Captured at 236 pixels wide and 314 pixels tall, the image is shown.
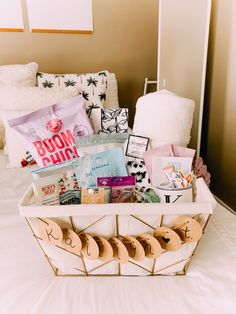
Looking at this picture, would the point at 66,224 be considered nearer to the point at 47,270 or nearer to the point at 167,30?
the point at 47,270

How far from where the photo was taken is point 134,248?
482 mm

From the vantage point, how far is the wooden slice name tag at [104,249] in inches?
18.7

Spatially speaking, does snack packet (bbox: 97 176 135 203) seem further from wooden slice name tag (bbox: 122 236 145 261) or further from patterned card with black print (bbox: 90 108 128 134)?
patterned card with black print (bbox: 90 108 128 134)

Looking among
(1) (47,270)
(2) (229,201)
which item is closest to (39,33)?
(2) (229,201)

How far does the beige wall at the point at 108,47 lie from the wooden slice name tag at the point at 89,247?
6.01 feet

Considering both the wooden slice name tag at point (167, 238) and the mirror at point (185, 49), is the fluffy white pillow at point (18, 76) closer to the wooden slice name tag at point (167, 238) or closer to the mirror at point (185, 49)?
the mirror at point (185, 49)

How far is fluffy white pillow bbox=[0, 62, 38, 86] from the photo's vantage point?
157 cm

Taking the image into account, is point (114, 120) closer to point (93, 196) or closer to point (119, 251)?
point (93, 196)

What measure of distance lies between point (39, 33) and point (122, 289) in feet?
6.46

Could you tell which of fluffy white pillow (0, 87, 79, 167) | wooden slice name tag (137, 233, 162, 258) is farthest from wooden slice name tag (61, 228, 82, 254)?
fluffy white pillow (0, 87, 79, 167)

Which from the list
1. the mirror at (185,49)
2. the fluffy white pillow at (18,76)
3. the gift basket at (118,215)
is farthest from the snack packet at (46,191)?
the fluffy white pillow at (18,76)

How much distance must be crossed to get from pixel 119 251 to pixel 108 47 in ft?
6.43

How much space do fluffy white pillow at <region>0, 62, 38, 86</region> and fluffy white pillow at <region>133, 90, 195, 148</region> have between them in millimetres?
1095

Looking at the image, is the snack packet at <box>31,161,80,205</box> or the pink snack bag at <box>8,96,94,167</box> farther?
the pink snack bag at <box>8,96,94,167</box>
